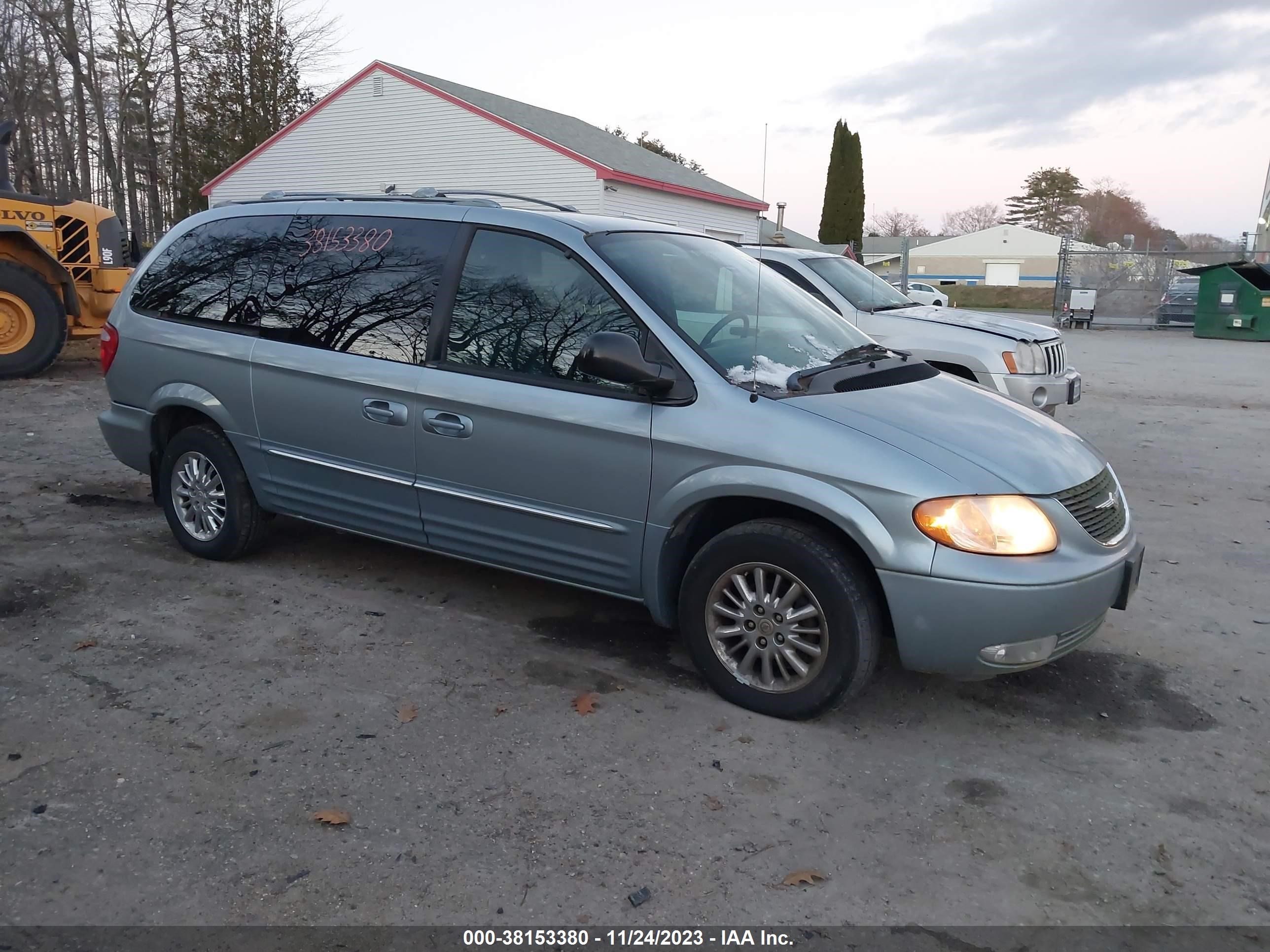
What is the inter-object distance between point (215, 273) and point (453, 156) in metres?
21.2

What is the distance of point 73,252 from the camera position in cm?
1225

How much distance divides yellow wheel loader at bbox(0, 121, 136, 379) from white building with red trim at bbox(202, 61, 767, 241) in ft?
36.5

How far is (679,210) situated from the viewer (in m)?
26.5

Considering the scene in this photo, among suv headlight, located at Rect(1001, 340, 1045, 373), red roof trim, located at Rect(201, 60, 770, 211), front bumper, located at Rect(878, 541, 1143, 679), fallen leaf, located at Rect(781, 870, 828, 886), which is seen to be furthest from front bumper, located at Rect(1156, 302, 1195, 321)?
fallen leaf, located at Rect(781, 870, 828, 886)

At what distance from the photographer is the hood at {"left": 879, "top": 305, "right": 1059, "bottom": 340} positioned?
8.16 meters

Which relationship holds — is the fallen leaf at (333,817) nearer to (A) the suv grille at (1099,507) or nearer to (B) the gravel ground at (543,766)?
(B) the gravel ground at (543,766)

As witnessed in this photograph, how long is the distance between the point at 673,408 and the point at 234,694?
2.07 metres

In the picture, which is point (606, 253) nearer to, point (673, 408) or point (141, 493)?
point (673, 408)

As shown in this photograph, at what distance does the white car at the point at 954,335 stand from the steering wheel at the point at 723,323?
3.02 metres

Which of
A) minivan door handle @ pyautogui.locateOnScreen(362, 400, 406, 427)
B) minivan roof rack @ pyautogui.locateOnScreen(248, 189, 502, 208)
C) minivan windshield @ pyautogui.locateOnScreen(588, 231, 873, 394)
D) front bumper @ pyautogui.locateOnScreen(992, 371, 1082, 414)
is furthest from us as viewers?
front bumper @ pyautogui.locateOnScreen(992, 371, 1082, 414)

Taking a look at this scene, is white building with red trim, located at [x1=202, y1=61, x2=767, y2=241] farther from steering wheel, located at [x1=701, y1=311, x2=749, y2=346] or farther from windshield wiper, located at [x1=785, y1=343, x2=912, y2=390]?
steering wheel, located at [x1=701, y1=311, x2=749, y2=346]

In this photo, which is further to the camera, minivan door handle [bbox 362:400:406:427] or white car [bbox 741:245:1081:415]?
white car [bbox 741:245:1081:415]

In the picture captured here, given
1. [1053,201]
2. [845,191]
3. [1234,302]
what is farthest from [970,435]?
[1053,201]

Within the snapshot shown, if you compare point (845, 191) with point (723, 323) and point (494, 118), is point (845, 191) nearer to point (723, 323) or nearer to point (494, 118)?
point (494, 118)
